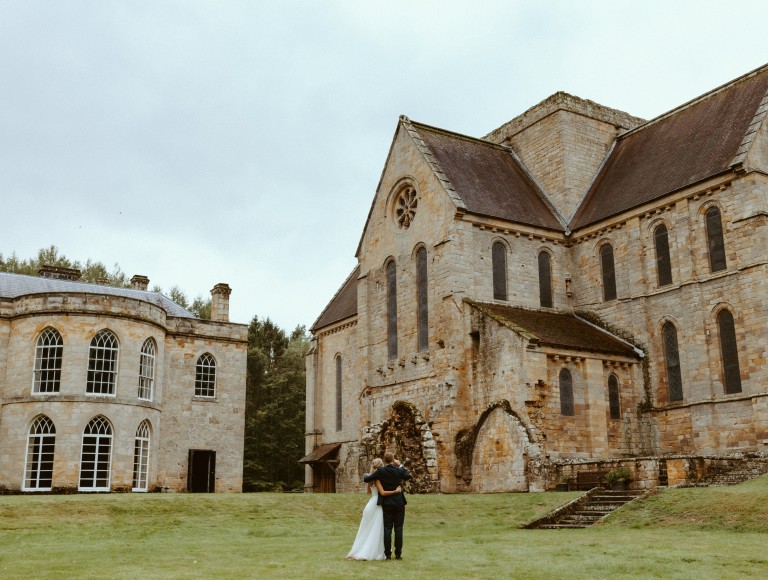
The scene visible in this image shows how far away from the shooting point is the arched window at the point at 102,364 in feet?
113

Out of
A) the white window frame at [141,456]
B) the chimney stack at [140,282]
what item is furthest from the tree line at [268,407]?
the white window frame at [141,456]

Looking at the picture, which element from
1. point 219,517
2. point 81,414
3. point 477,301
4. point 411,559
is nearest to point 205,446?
point 81,414

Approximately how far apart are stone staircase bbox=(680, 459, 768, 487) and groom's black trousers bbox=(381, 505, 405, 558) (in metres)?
12.1

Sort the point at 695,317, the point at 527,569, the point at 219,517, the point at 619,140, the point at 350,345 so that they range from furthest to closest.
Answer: the point at 350,345 → the point at 619,140 → the point at 695,317 → the point at 219,517 → the point at 527,569

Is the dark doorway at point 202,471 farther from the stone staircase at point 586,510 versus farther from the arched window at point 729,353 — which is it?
the arched window at point 729,353

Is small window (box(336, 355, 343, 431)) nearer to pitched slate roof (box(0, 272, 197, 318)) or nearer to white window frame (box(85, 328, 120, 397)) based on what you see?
pitched slate roof (box(0, 272, 197, 318))

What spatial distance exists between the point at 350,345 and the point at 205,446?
9.52 m

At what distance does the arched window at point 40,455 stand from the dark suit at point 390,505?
23104 millimetres

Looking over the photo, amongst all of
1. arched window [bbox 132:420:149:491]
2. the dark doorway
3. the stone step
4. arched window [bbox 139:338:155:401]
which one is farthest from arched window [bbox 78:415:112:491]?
the stone step

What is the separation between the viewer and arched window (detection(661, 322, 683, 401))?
104 ft

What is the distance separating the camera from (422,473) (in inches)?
1261

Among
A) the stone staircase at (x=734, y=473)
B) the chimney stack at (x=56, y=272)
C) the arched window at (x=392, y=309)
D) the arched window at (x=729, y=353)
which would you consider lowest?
the stone staircase at (x=734, y=473)

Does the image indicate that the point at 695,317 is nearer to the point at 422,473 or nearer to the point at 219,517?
the point at 422,473

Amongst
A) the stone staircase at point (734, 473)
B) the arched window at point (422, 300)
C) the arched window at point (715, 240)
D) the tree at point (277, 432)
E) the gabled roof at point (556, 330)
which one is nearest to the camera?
the stone staircase at point (734, 473)
